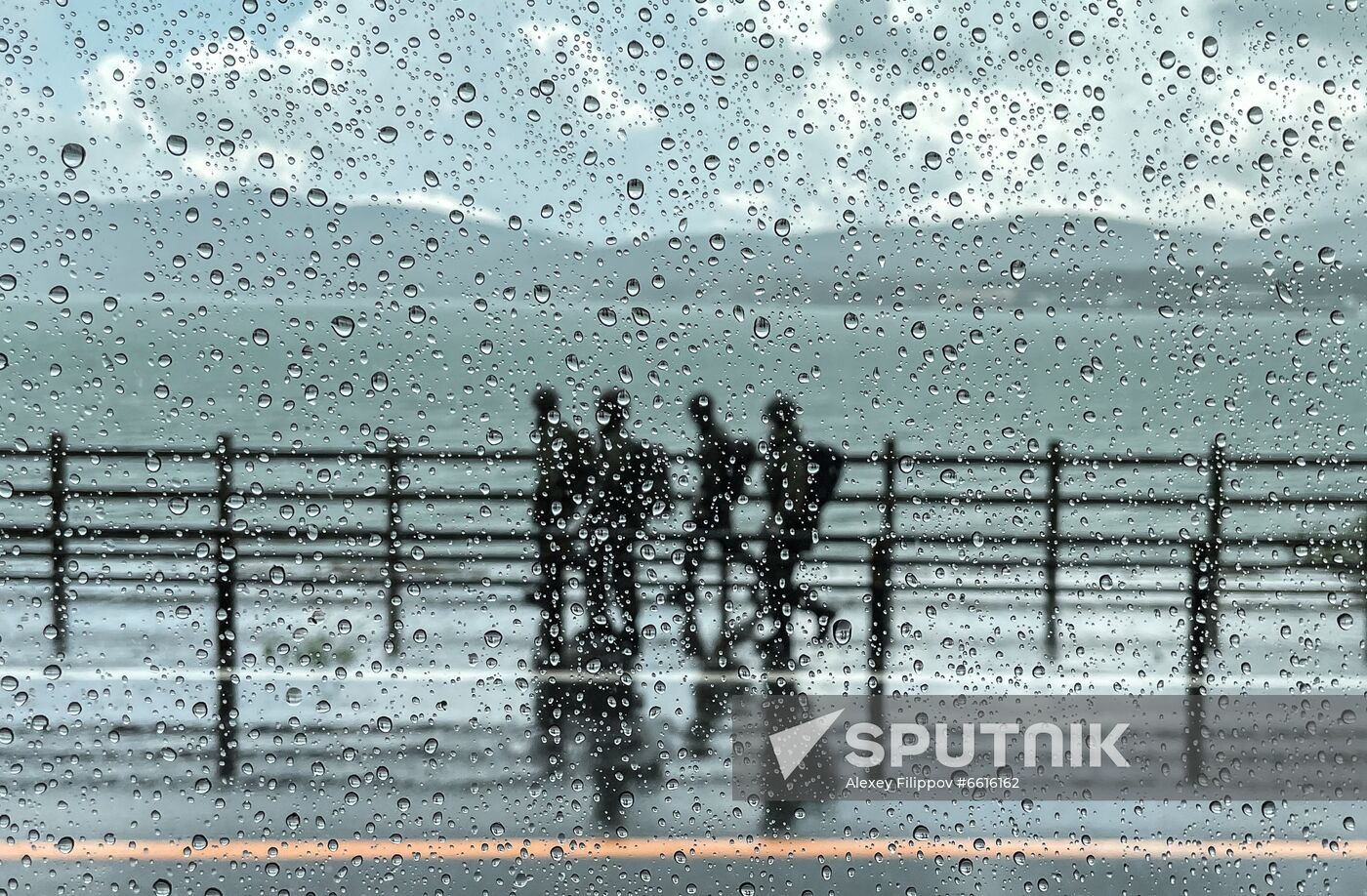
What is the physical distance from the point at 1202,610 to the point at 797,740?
526 mm

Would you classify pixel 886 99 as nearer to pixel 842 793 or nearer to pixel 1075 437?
pixel 1075 437

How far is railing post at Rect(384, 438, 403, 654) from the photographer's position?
108 centimetres

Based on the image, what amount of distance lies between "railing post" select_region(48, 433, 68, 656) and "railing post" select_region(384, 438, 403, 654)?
1.23 feet

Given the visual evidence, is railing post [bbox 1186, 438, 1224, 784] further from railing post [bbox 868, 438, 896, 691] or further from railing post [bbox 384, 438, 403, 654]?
railing post [bbox 384, 438, 403, 654]

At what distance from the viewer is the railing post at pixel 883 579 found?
1.10 m

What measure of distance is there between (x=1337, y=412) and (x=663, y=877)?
3.31 feet

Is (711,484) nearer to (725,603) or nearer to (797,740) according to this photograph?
(725,603)

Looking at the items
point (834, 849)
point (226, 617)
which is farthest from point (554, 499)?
point (834, 849)

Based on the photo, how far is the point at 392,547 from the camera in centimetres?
110

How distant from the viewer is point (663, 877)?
3.84 ft

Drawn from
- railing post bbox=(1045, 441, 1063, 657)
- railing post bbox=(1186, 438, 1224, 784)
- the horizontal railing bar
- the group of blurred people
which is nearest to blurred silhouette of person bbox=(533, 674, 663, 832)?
the group of blurred people

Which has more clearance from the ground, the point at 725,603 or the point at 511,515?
the point at 511,515

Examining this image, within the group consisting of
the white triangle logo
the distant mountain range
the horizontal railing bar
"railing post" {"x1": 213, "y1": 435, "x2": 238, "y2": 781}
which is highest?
the distant mountain range

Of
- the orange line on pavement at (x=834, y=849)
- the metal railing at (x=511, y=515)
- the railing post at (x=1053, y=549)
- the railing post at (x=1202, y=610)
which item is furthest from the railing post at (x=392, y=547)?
the railing post at (x=1202, y=610)
